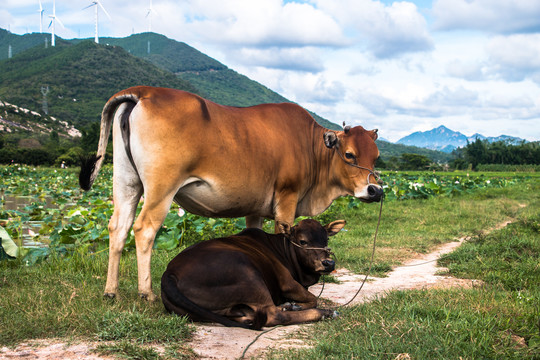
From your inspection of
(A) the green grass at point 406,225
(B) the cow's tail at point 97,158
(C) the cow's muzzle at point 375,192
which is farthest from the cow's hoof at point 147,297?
(A) the green grass at point 406,225

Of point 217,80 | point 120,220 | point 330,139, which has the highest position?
point 217,80

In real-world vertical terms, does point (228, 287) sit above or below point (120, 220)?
below

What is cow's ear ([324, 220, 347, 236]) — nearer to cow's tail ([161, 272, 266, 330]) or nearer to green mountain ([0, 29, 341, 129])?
cow's tail ([161, 272, 266, 330])

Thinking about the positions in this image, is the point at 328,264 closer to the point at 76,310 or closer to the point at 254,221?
the point at 254,221

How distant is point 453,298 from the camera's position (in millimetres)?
4246

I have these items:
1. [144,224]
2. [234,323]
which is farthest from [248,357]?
[144,224]

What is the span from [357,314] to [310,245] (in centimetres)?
78

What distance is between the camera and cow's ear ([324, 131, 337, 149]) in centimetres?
508

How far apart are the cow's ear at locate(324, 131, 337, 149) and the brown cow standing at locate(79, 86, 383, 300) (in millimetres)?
11

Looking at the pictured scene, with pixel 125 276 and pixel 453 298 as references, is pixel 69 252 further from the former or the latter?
pixel 453 298

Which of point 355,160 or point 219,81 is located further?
point 219,81

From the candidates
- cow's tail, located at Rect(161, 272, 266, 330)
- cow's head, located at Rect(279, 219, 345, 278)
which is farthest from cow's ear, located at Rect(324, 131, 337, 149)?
cow's tail, located at Rect(161, 272, 266, 330)

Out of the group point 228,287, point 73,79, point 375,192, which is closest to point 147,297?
point 228,287

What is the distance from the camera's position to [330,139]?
5.14m
